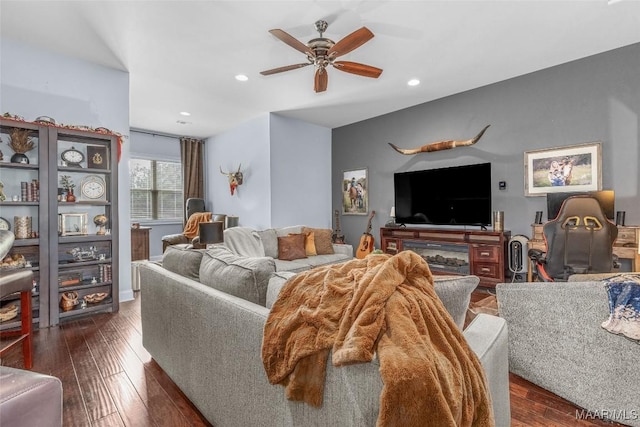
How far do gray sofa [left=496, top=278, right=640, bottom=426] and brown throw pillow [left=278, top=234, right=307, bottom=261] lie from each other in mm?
2615

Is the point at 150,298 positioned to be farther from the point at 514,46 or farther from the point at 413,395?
the point at 514,46

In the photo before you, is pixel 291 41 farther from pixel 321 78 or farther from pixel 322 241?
pixel 322 241

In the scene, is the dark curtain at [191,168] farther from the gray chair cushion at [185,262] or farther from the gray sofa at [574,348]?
the gray sofa at [574,348]

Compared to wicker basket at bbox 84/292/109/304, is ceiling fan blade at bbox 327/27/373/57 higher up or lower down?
higher up

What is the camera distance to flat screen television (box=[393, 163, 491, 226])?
4348 mm

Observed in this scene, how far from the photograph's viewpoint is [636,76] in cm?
327

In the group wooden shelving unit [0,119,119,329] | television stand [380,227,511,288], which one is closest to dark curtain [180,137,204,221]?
wooden shelving unit [0,119,119,329]

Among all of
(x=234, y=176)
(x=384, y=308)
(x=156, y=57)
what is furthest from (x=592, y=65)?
(x=234, y=176)

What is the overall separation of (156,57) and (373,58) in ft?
7.92

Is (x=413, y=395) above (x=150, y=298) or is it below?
above

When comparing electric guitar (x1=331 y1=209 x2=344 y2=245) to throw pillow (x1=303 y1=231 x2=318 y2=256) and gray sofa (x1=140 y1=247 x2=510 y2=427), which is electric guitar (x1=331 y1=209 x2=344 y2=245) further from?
gray sofa (x1=140 y1=247 x2=510 y2=427)

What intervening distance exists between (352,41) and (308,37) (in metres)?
0.69

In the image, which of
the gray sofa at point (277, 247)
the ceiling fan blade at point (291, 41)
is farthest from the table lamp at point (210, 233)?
the ceiling fan blade at point (291, 41)

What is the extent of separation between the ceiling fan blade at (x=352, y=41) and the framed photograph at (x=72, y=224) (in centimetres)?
312
